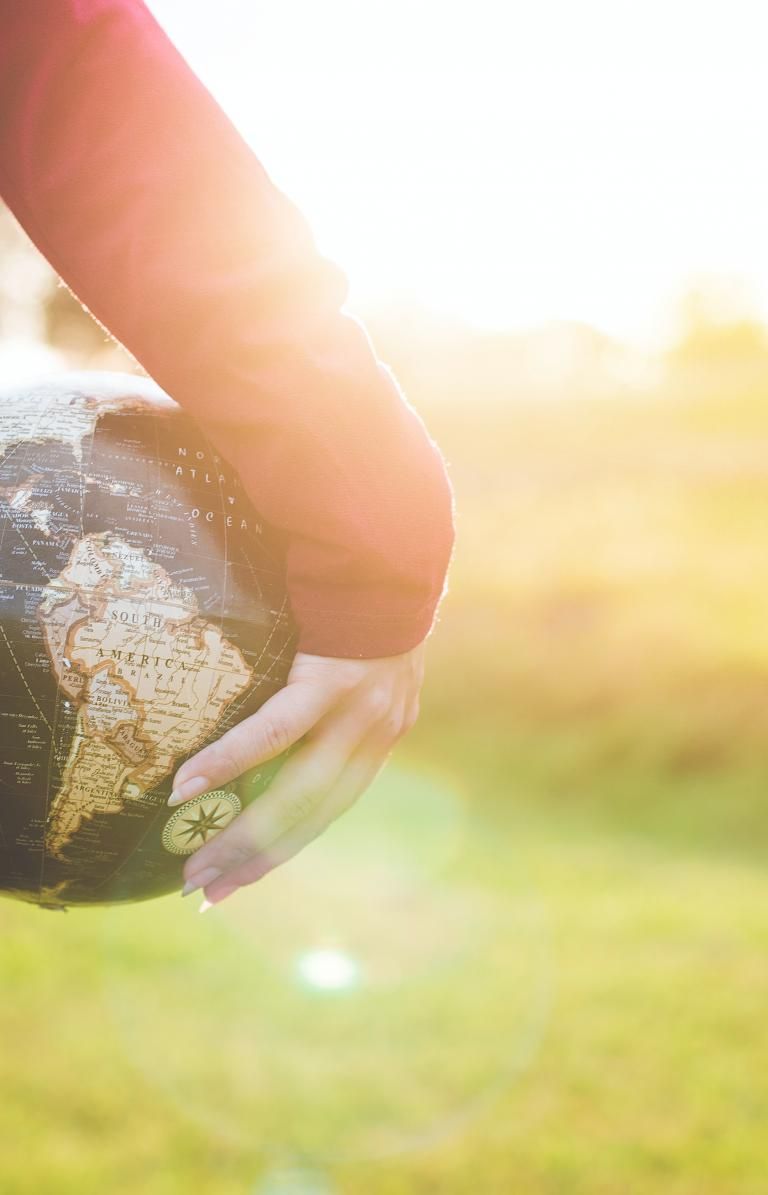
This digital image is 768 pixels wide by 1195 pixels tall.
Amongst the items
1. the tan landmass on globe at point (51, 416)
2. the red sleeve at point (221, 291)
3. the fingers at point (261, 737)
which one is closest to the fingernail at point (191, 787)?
the fingers at point (261, 737)

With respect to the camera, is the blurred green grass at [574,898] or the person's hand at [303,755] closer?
the person's hand at [303,755]

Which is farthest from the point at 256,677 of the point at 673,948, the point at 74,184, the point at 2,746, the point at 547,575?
the point at 547,575

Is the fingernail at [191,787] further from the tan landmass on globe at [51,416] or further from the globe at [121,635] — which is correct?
the tan landmass on globe at [51,416]

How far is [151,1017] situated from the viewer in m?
8.74

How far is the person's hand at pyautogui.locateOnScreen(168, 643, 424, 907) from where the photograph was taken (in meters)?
1.92

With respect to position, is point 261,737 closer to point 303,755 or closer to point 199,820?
point 303,755

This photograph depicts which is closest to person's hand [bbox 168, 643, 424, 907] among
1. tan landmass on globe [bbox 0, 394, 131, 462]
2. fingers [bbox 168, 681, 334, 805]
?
fingers [bbox 168, 681, 334, 805]

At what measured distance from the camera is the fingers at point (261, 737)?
191cm

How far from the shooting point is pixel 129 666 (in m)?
2.03

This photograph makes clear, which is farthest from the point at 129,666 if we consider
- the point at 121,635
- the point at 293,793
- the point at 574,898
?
the point at 574,898

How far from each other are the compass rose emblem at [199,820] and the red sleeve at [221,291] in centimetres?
34

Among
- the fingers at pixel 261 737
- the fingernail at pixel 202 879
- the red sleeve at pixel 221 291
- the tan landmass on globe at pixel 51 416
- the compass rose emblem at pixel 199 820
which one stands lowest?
the fingernail at pixel 202 879

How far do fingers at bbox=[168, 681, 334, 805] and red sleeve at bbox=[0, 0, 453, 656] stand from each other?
8 cm

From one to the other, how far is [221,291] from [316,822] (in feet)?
2.88
